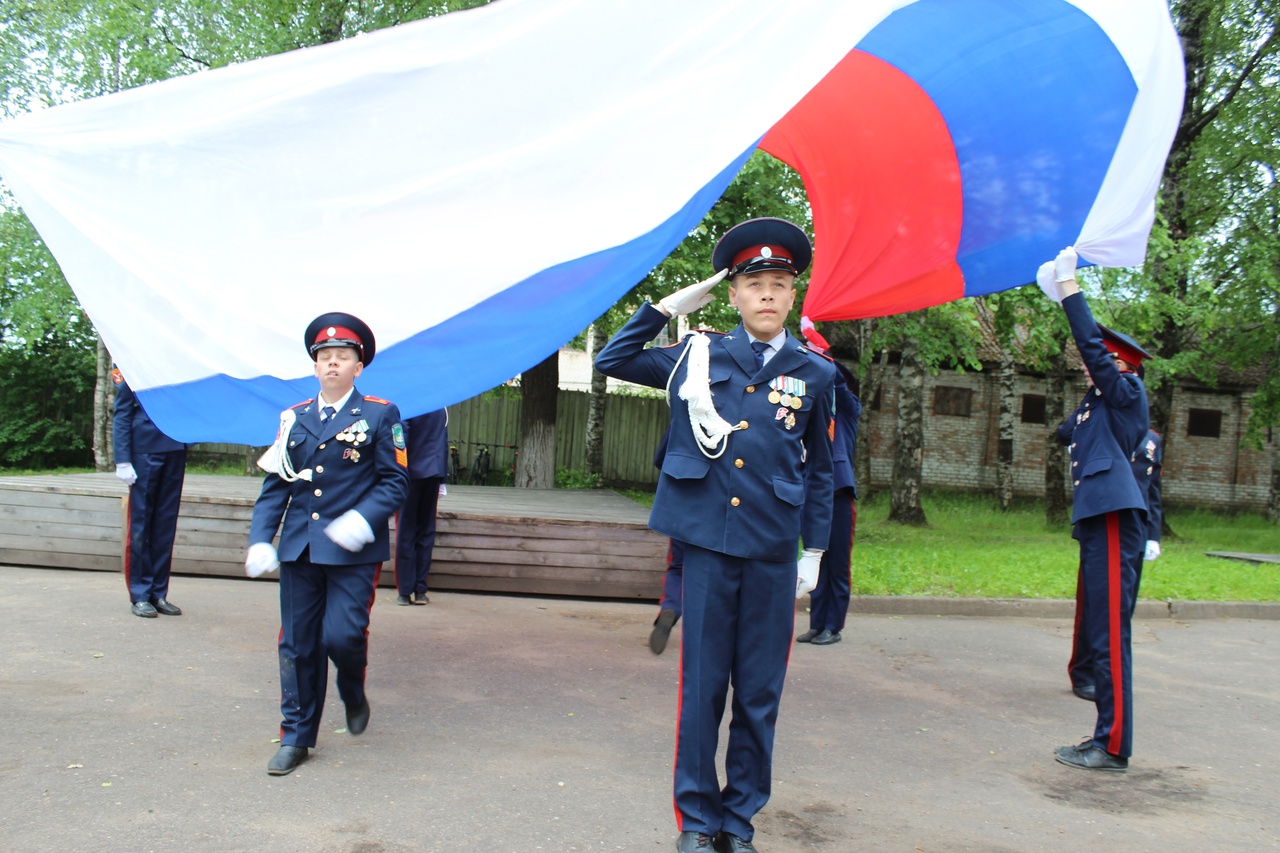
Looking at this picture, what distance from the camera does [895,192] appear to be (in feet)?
20.9

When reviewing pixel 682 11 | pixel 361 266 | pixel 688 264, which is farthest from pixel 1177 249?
pixel 361 266

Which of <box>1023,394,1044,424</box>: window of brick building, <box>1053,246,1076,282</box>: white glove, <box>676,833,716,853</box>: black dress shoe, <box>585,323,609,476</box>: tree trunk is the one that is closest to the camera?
<box>676,833,716,853</box>: black dress shoe

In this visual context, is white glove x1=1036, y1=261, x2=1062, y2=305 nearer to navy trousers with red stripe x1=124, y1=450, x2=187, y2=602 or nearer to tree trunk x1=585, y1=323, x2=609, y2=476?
navy trousers with red stripe x1=124, y1=450, x2=187, y2=602

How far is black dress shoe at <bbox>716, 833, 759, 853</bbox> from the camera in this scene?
11.5 feet

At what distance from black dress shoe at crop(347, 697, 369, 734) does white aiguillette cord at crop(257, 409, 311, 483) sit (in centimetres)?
112

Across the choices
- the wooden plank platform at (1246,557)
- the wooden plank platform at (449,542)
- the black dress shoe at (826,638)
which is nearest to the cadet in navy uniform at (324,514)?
the black dress shoe at (826,638)

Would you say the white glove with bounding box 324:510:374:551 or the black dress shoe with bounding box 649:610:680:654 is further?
the black dress shoe with bounding box 649:610:680:654

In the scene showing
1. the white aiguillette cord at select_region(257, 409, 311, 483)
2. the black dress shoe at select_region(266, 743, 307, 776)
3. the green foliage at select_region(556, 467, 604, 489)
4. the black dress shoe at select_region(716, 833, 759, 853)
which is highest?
the white aiguillette cord at select_region(257, 409, 311, 483)

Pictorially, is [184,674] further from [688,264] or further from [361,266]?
[688,264]

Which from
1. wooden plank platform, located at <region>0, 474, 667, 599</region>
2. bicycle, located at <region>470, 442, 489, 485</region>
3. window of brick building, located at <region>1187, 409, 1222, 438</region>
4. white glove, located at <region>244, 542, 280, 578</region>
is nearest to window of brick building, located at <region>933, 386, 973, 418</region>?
window of brick building, located at <region>1187, 409, 1222, 438</region>

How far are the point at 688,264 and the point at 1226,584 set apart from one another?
7516 mm

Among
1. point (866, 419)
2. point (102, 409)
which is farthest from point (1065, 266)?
point (102, 409)

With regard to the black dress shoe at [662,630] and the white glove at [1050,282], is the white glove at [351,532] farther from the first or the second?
the white glove at [1050,282]

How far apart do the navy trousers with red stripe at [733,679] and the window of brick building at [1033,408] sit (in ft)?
89.9
